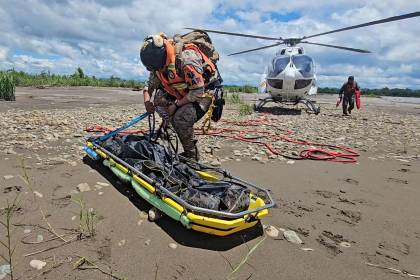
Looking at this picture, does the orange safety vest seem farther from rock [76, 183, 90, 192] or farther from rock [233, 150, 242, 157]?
rock [233, 150, 242, 157]

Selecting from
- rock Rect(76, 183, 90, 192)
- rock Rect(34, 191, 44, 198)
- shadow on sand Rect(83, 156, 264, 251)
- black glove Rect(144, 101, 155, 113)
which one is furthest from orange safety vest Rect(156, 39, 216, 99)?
rock Rect(34, 191, 44, 198)

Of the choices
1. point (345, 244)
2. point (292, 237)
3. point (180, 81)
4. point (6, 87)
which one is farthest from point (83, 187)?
point (6, 87)

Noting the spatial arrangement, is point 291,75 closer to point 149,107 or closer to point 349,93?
point 349,93

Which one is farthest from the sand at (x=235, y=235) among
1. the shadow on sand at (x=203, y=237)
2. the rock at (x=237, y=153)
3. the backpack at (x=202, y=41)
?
the backpack at (x=202, y=41)

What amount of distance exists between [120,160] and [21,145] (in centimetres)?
297

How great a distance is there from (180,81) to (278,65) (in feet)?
38.0

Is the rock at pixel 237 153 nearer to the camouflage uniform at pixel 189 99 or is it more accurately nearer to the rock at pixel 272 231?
the camouflage uniform at pixel 189 99

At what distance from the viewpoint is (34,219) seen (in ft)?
11.7

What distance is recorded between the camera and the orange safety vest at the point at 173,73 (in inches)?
189

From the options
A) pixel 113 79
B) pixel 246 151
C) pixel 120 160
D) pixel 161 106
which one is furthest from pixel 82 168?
pixel 113 79

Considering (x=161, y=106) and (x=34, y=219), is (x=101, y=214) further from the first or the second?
(x=161, y=106)

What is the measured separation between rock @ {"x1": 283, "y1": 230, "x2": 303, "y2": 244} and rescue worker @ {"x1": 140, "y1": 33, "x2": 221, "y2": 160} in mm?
2184

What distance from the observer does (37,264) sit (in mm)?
2816

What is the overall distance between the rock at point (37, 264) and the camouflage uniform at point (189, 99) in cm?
279
